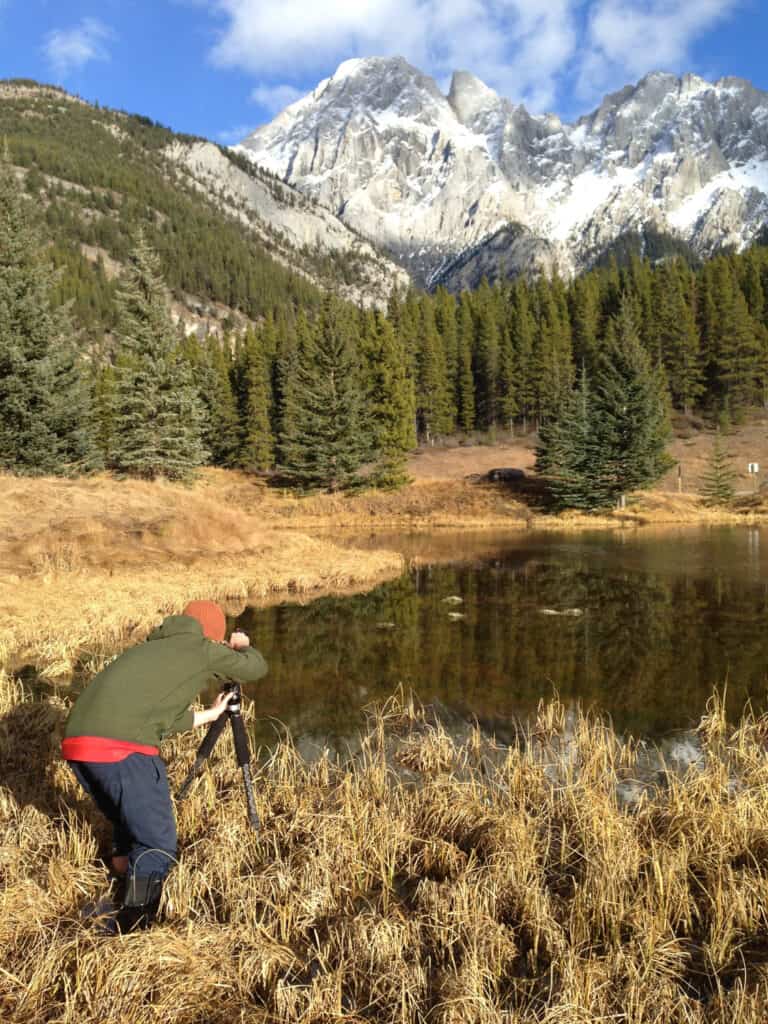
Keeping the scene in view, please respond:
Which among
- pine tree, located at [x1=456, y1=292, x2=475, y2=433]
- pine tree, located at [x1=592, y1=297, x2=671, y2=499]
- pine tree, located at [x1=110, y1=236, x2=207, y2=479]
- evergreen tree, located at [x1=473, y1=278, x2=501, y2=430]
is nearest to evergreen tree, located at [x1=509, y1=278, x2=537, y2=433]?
evergreen tree, located at [x1=473, y1=278, x2=501, y2=430]

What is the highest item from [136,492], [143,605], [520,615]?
[136,492]

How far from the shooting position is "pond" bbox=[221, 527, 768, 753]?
998cm

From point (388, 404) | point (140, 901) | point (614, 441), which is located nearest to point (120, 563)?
point (140, 901)

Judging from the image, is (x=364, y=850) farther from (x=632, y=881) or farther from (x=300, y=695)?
(x=300, y=695)

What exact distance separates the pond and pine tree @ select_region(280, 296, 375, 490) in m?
25.7

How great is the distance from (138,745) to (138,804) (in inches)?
16.2

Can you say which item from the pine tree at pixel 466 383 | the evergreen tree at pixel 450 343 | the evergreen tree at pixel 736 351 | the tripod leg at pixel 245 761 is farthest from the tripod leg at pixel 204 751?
the pine tree at pixel 466 383

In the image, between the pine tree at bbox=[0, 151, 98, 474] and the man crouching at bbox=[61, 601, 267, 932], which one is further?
the pine tree at bbox=[0, 151, 98, 474]

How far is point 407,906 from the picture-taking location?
14.7 feet

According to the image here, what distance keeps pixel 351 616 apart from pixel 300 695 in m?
6.65

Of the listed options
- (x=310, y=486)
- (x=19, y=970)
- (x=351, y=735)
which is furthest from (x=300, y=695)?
(x=310, y=486)

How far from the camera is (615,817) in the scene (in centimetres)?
519

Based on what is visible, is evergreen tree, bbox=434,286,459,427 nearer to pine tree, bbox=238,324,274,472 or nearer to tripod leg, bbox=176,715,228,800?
pine tree, bbox=238,324,274,472

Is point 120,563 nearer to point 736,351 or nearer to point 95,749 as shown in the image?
point 95,749
